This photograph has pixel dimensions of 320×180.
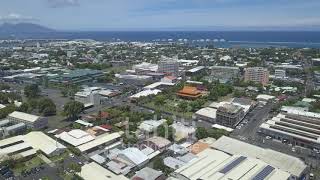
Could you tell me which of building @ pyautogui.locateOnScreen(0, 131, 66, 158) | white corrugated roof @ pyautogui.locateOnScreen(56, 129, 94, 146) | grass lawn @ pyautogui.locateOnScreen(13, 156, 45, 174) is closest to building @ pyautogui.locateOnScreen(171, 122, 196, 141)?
white corrugated roof @ pyautogui.locateOnScreen(56, 129, 94, 146)

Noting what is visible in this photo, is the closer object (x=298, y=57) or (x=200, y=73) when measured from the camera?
(x=200, y=73)

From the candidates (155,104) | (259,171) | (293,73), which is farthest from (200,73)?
(259,171)

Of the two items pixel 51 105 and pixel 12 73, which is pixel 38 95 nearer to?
pixel 51 105

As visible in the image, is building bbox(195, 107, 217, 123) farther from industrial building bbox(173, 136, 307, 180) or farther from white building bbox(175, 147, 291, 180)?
white building bbox(175, 147, 291, 180)

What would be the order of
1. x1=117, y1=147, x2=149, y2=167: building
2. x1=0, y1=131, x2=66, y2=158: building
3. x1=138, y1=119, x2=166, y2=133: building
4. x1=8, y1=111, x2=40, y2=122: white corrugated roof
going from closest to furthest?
Answer: x1=117, y1=147, x2=149, y2=167: building → x1=0, y1=131, x2=66, y2=158: building → x1=138, y1=119, x2=166, y2=133: building → x1=8, y1=111, x2=40, y2=122: white corrugated roof

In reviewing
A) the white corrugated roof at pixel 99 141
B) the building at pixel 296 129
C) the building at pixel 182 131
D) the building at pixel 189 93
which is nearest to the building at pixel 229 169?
the building at pixel 182 131

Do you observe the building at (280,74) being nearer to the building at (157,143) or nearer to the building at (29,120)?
the building at (157,143)
